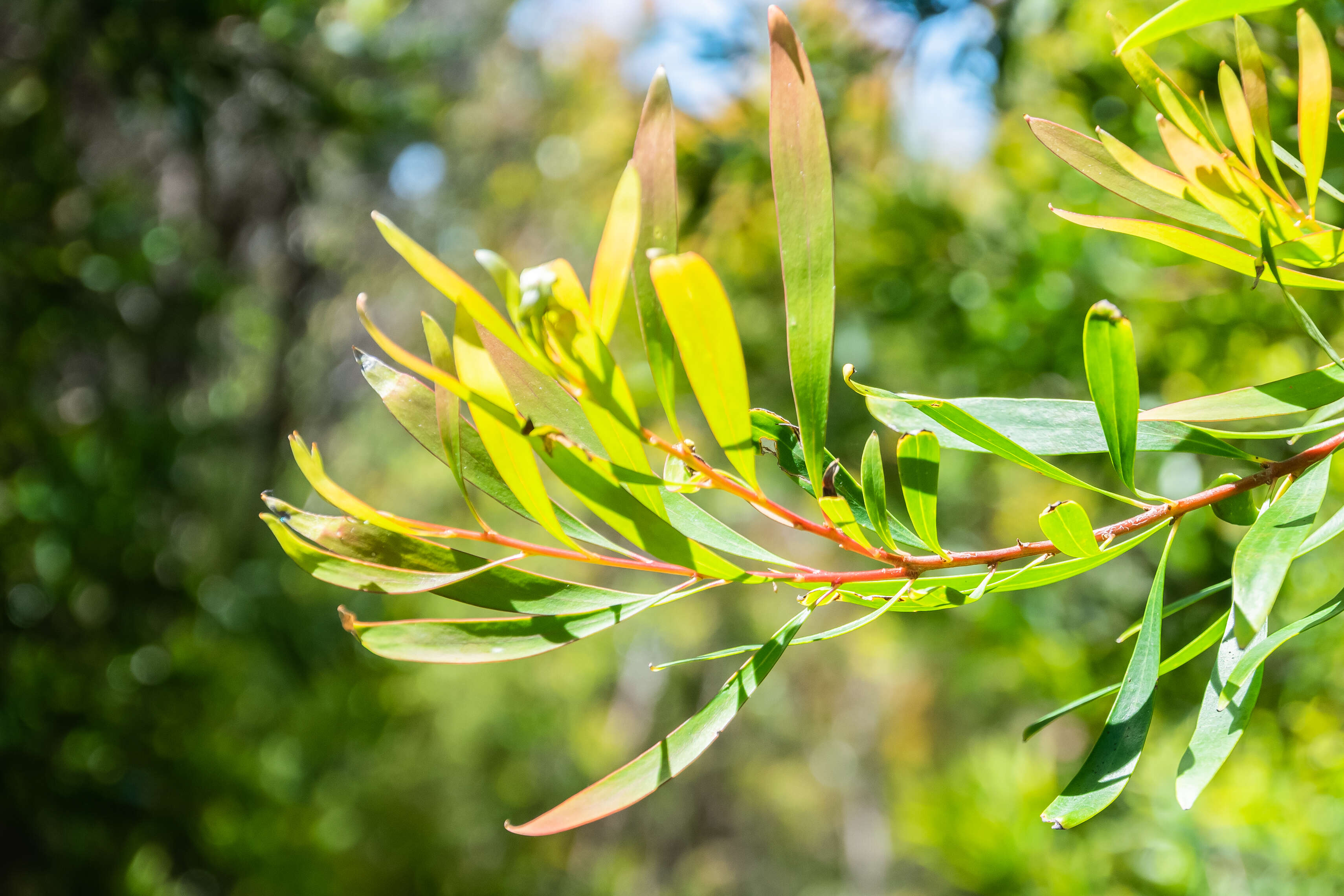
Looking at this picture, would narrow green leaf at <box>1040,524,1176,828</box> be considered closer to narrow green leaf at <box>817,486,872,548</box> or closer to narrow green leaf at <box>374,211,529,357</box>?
narrow green leaf at <box>817,486,872,548</box>

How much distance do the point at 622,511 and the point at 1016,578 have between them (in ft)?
0.45

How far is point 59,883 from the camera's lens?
155cm

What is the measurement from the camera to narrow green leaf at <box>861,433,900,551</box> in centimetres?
29

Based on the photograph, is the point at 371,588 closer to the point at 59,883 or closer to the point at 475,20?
the point at 59,883

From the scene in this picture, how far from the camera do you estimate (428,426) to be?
0.99 feet

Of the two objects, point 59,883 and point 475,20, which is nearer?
point 59,883

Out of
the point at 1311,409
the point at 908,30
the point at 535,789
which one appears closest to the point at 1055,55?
the point at 908,30

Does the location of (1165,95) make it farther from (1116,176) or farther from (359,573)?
(359,573)

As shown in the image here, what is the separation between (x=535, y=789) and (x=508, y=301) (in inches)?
230

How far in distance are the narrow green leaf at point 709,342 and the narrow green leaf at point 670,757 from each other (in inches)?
2.9

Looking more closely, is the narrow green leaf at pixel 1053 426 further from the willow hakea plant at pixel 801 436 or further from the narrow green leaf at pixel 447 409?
the narrow green leaf at pixel 447 409

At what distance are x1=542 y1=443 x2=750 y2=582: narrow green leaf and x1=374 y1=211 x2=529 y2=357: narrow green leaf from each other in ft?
0.15

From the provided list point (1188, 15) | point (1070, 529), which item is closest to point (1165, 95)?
point (1188, 15)

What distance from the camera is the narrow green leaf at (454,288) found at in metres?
0.21
